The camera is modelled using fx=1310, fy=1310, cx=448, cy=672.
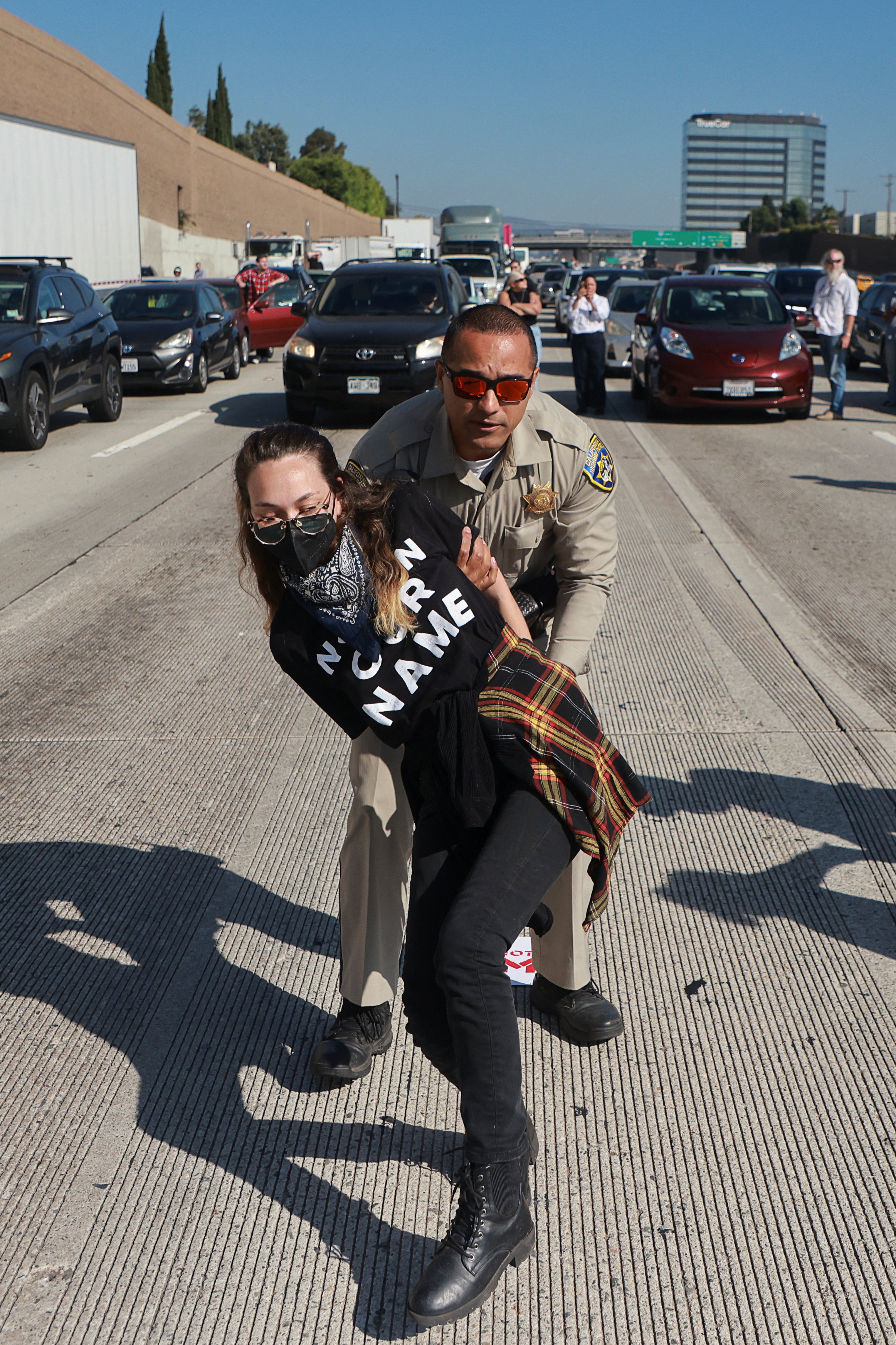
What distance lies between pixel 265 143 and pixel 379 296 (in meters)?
148

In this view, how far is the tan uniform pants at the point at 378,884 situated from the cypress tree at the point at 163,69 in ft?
301

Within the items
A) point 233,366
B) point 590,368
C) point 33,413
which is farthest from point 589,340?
point 233,366

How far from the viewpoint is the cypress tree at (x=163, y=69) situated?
8531cm

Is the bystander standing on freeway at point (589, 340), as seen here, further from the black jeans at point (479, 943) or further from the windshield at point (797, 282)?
the windshield at point (797, 282)

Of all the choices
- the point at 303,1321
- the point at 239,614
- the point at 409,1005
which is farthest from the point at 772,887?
the point at 239,614

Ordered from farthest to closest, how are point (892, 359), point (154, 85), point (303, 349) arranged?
point (154, 85), point (892, 359), point (303, 349)

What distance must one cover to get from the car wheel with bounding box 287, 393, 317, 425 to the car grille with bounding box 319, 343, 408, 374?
18.0 inches

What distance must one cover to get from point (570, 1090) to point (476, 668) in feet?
3.84

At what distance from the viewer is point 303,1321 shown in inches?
96.5

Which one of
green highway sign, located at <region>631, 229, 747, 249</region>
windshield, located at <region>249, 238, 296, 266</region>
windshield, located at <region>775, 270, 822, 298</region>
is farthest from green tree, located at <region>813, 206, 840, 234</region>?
windshield, located at <region>775, 270, 822, 298</region>

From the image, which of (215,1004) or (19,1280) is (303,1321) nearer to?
(19,1280)

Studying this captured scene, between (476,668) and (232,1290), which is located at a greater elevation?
(476,668)

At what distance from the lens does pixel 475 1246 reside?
2.43m

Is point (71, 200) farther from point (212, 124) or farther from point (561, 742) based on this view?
point (212, 124)
